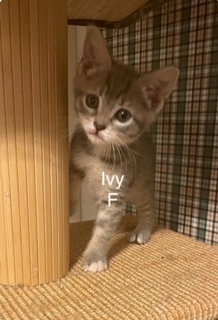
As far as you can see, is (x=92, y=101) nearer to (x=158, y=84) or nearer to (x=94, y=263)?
(x=158, y=84)

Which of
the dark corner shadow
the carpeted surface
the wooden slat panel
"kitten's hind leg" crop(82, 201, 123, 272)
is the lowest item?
the dark corner shadow

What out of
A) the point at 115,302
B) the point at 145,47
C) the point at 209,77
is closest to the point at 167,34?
the point at 145,47

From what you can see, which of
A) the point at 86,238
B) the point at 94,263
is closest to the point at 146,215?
the point at 86,238

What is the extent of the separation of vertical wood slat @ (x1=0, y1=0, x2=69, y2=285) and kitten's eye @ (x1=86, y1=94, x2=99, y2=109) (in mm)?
110

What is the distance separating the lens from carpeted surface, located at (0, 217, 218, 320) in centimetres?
61

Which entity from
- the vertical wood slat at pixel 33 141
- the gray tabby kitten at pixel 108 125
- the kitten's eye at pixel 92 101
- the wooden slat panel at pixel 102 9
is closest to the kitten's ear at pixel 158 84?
the gray tabby kitten at pixel 108 125

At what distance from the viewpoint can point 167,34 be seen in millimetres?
1067

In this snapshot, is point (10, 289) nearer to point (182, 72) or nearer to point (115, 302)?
point (115, 302)

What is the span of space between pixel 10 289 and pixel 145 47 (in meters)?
0.86

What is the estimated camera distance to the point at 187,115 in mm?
1046

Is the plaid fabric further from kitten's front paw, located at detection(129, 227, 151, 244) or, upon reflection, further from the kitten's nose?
the kitten's nose

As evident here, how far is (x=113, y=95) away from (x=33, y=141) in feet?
0.80

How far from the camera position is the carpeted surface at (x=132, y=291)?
0.61 m

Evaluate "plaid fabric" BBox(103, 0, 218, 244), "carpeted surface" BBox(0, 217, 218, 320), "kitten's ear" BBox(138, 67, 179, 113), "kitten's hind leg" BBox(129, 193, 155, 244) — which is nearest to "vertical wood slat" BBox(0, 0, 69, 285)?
"carpeted surface" BBox(0, 217, 218, 320)
